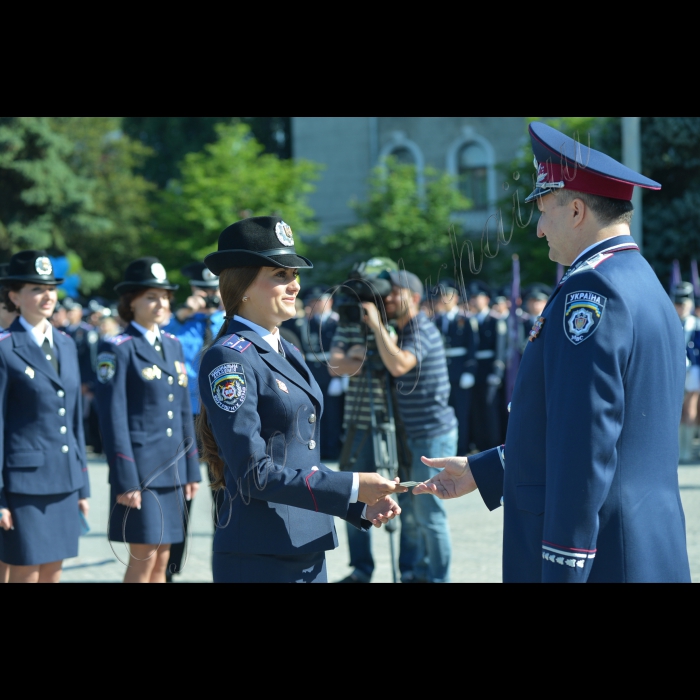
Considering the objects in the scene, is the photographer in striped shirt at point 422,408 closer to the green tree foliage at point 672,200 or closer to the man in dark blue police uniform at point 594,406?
the man in dark blue police uniform at point 594,406

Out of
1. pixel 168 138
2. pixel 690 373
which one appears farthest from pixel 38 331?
pixel 168 138

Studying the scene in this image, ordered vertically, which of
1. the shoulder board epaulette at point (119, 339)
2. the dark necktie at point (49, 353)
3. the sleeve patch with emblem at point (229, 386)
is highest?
the shoulder board epaulette at point (119, 339)

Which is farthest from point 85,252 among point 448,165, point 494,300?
point 494,300

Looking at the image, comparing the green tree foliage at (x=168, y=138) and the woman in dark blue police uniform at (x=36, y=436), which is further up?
the green tree foliage at (x=168, y=138)

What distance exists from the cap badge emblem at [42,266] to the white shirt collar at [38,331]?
263 mm

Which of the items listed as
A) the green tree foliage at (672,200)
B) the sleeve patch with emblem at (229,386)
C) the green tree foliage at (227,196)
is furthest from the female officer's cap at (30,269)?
the green tree foliage at (227,196)

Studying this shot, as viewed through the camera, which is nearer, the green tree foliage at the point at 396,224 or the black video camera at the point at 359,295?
the black video camera at the point at 359,295

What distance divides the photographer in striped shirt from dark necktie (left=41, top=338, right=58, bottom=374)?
1724mm

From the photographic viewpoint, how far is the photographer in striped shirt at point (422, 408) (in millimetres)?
5309

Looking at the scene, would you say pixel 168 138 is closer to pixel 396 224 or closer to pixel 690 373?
pixel 396 224

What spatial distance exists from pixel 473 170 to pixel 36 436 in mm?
19244

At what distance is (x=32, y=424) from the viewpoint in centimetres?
454

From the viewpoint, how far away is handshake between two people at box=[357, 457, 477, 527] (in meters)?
2.77

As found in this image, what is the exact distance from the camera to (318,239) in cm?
2248
